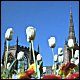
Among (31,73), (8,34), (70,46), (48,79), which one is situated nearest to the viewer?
(48,79)

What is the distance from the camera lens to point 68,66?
2.73 metres

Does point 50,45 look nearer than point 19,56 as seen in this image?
Yes

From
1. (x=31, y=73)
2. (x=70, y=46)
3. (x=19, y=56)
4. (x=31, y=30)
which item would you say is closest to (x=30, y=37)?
(x=31, y=30)

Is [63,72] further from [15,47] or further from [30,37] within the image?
[15,47]

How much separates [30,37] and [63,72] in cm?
38

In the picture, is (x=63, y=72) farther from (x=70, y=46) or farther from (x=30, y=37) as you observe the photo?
(x=70, y=46)

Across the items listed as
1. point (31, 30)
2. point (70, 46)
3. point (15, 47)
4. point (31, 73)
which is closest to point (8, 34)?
point (31, 30)

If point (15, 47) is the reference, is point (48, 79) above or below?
below

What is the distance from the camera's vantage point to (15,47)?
275ft

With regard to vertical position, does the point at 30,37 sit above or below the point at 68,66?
above

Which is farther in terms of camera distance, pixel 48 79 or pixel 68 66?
pixel 68 66

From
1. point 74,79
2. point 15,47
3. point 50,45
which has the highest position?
point 15,47

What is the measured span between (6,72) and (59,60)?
3.23 ft

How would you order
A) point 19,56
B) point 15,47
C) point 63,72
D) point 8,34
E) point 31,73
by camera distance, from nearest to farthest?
point 31,73 → point 63,72 → point 8,34 → point 19,56 → point 15,47
